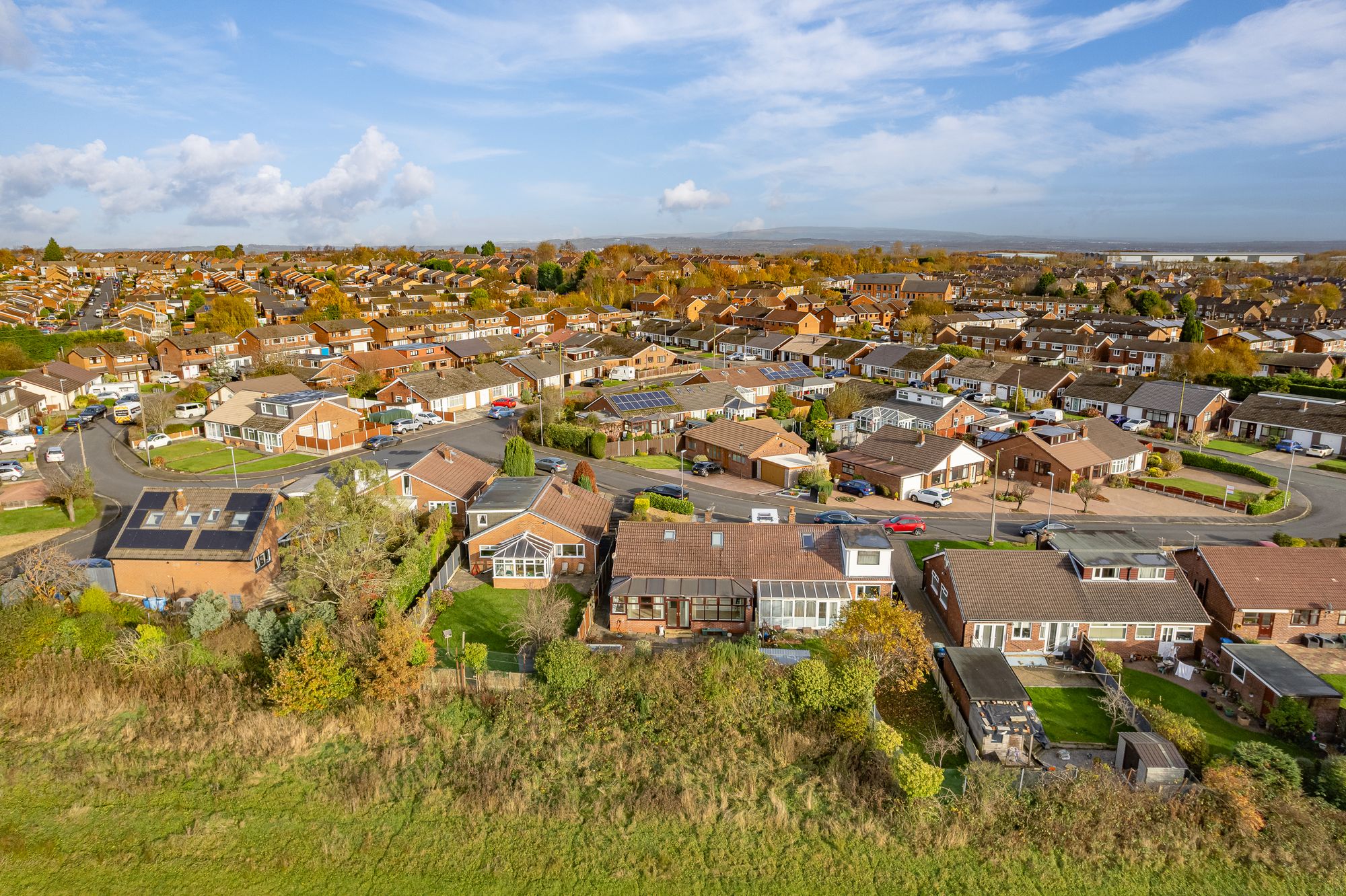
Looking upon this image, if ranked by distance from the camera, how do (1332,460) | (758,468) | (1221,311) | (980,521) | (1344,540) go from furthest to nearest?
(1221,311)
(1332,460)
(758,468)
(980,521)
(1344,540)

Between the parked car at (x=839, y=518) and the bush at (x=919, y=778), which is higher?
the parked car at (x=839, y=518)

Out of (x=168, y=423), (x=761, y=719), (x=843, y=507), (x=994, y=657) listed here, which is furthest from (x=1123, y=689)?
(x=168, y=423)

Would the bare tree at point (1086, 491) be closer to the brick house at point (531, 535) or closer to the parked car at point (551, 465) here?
the brick house at point (531, 535)

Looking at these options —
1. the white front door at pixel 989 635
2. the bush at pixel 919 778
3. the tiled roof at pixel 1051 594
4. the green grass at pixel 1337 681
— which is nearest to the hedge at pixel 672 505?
the tiled roof at pixel 1051 594

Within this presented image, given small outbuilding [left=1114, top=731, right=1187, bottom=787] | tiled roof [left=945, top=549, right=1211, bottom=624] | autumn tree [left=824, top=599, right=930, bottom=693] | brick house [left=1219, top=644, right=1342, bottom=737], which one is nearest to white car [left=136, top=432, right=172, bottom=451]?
autumn tree [left=824, top=599, right=930, bottom=693]

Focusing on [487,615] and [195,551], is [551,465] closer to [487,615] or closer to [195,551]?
[487,615]

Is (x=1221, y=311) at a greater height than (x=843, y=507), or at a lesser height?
greater

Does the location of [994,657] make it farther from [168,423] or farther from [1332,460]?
[168,423]
